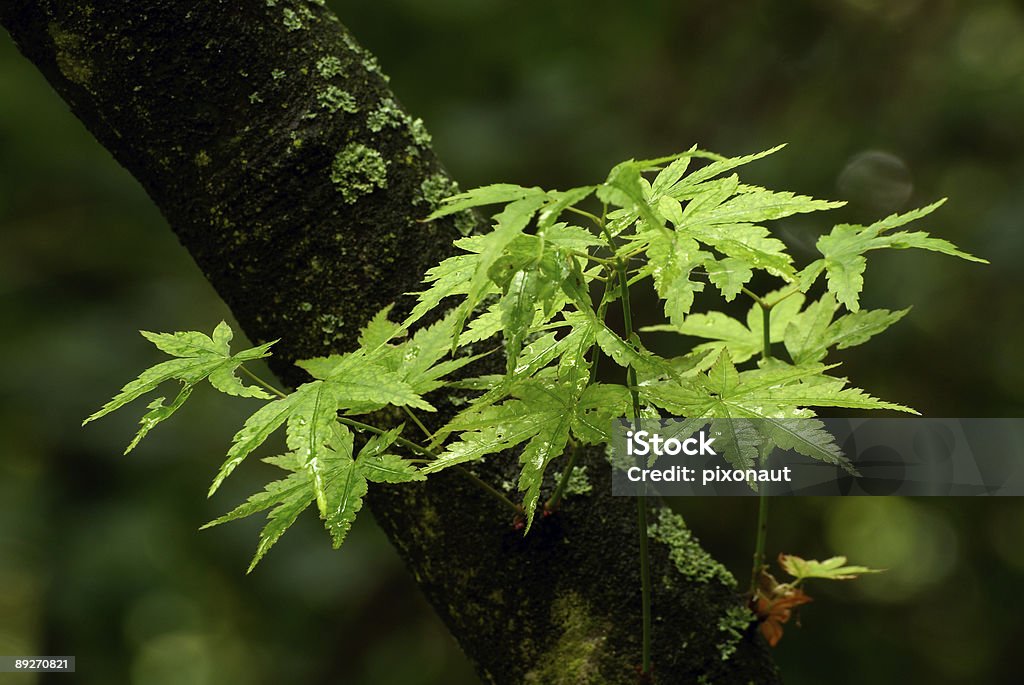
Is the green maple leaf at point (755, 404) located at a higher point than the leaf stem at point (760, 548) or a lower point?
higher

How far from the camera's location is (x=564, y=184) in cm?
331

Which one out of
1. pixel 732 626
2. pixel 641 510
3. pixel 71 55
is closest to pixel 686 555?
pixel 732 626

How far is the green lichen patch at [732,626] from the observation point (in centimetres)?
80

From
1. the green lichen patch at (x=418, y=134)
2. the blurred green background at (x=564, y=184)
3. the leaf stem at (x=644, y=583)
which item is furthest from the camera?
the blurred green background at (x=564, y=184)

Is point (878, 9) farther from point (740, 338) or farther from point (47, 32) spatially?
point (47, 32)

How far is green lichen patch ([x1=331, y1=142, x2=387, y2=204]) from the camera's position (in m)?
0.85

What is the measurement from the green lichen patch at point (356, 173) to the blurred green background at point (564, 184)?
2.04 m

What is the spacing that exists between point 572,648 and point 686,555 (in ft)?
0.50

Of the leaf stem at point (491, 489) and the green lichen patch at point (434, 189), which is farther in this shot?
the green lichen patch at point (434, 189)

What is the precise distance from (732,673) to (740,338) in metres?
0.35

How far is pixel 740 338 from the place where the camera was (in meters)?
0.93

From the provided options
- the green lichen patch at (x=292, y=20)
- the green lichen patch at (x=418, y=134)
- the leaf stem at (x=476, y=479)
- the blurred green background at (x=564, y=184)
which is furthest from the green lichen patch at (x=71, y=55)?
the blurred green background at (x=564, y=184)

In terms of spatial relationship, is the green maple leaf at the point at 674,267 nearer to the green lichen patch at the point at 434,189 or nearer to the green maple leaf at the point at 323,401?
the green maple leaf at the point at 323,401

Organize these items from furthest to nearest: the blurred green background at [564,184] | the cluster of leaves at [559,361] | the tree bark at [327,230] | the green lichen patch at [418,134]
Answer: the blurred green background at [564,184], the green lichen patch at [418,134], the tree bark at [327,230], the cluster of leaves at [559,361]
